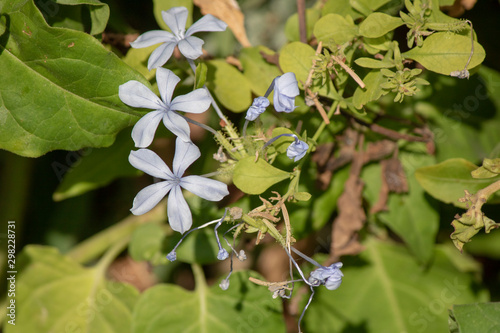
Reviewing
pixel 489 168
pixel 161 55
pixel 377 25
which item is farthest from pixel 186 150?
pixel 489 168

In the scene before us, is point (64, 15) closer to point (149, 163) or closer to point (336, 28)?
point (149, 163)

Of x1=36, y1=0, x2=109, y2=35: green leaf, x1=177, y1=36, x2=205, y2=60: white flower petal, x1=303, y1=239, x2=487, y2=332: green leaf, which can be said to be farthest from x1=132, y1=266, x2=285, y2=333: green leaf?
x1=36, y1=0, x2=109, y2=35: green leaf

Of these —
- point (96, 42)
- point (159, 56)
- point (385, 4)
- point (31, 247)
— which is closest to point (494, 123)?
point (385, 4)

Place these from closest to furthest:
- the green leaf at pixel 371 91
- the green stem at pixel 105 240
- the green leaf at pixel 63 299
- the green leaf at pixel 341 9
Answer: the green leaf at pixel 371 91, the green leaf at pixel 341 9, the green leaf at pixel 63 299, the green stem at pixel 105 240

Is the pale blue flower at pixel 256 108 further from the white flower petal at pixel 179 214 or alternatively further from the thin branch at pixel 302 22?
the thin branch at pixel 302 22

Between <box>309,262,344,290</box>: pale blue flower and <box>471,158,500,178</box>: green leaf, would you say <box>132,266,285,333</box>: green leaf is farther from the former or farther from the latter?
<box>471,158,500,178</box>: green leaf

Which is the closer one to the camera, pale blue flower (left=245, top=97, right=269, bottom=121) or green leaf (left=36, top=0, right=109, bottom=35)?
pale blue flower (left=245, top=97, right=269, bottom=121)

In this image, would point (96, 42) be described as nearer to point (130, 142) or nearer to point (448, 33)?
point (130, 142)

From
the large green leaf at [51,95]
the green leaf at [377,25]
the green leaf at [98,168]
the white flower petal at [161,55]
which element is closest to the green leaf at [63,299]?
the green leaf at [98,168]
